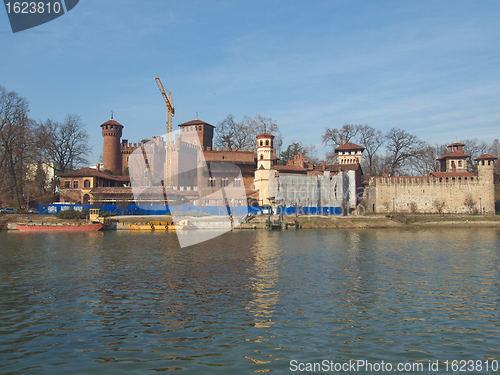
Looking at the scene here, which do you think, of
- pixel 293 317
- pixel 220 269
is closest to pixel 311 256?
pixel 220 269

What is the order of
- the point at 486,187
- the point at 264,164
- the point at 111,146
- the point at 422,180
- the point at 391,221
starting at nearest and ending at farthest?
the point at 391,221 → the point at 486,187 → the point at 422,180 → the point at 264,164 → the point at 111,146

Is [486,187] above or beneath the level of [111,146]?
beneath

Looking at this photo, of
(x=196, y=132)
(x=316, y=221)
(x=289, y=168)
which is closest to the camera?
(x=316, y=221)

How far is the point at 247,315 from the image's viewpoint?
487 inches

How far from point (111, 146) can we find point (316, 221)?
5128 cm

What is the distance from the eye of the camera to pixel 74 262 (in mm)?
23172

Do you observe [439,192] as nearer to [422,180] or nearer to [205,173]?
[422,180]

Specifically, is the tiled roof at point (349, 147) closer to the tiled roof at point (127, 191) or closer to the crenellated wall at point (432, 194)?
the crenellated wall at point (432, 194)

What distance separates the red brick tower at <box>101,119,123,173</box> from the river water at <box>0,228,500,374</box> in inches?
2469

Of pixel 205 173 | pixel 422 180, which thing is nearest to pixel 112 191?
pixel 205 173

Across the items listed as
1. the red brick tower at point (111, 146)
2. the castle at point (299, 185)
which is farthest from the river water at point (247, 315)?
the red brick tower at point (111, 146)

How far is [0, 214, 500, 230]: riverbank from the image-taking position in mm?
50963

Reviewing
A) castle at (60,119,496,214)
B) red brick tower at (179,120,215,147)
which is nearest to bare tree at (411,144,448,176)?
castle at (60,119,496,214)

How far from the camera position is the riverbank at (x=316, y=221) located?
51.0 meters
